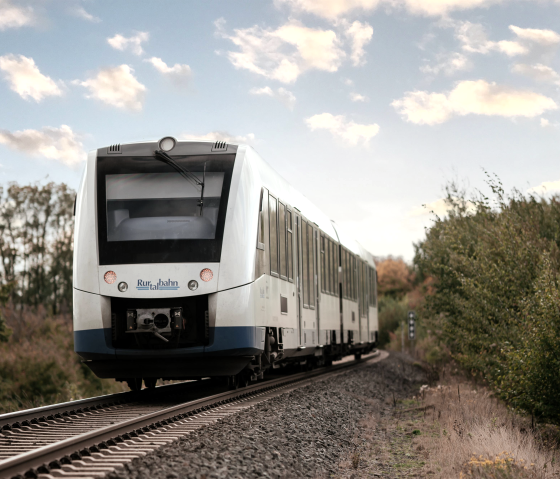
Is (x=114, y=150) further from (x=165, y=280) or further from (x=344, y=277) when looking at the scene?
(x=344, y=277)

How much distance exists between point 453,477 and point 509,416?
5873mm

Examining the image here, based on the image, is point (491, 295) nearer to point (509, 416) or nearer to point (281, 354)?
point (509, 416)

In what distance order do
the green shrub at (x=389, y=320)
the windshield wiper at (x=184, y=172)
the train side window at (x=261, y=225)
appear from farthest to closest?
the green shrub at (x=389, y=320), the train side window at (x=261, y=225), the windshield wiper at (x=184, y=172)

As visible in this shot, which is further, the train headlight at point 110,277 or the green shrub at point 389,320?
the green shrub at point 389,320

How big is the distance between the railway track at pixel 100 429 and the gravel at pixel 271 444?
10.7 inches

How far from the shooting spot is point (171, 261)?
1028 centimetres

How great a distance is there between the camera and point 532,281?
49.2ft

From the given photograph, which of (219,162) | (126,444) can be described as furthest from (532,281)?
(126,444)

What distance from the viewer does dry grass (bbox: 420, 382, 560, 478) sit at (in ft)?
23.8

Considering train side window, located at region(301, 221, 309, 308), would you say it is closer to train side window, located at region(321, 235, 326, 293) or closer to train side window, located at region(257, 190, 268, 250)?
train side window, located at region(321, 235, 326, 293)

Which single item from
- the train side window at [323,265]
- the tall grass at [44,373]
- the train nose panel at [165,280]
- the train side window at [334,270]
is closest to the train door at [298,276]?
the train side window at [323,265]

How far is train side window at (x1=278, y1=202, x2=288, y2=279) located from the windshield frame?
2.30m

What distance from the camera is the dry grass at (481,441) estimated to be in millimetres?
7258

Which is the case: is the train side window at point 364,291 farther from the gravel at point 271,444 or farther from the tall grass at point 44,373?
the tall grass at point 44,373
